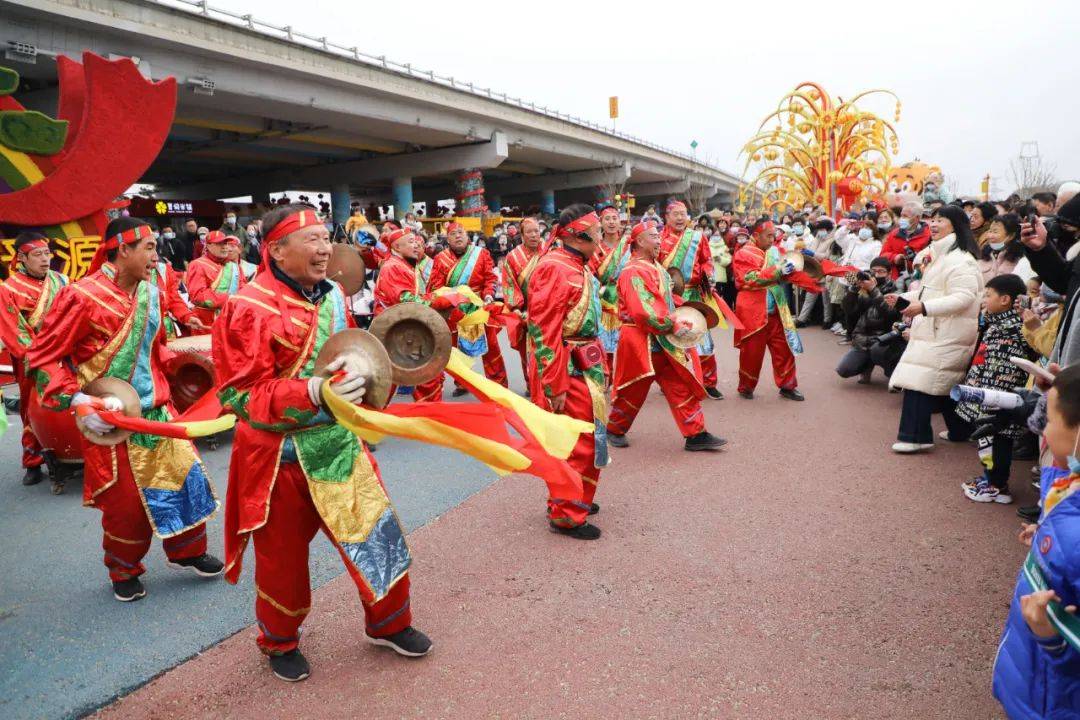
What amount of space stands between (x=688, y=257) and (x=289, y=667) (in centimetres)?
567

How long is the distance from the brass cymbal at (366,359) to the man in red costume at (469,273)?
16.8 feet

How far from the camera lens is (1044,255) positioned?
3.82 meters

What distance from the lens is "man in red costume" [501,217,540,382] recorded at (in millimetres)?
7492

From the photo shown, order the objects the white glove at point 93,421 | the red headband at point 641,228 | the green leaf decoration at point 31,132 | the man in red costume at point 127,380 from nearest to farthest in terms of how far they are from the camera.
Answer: the white glove at point 93,421 < the man in red costume at point 127,380 < the red headband at point 641,228 < the green leaf decoration at point 31,132

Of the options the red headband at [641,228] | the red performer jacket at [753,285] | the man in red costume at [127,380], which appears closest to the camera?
the man in red costume at [127,380]

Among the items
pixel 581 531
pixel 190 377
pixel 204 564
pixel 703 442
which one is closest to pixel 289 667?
pixel 204 564

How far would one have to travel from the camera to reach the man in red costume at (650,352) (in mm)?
5191

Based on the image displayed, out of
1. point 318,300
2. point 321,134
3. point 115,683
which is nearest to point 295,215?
point 318,300

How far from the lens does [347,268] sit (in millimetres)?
3236

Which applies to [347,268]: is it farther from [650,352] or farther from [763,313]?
[763,313]

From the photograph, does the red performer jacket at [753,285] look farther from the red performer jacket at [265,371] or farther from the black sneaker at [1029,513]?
the red performer jacket at [265,371]

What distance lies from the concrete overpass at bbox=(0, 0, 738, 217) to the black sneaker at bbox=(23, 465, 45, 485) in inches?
428

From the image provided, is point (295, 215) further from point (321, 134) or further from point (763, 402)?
point (321, 134)

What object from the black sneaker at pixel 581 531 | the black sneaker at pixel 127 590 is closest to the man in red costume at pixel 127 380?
the black sneaker at pixel 127 590
